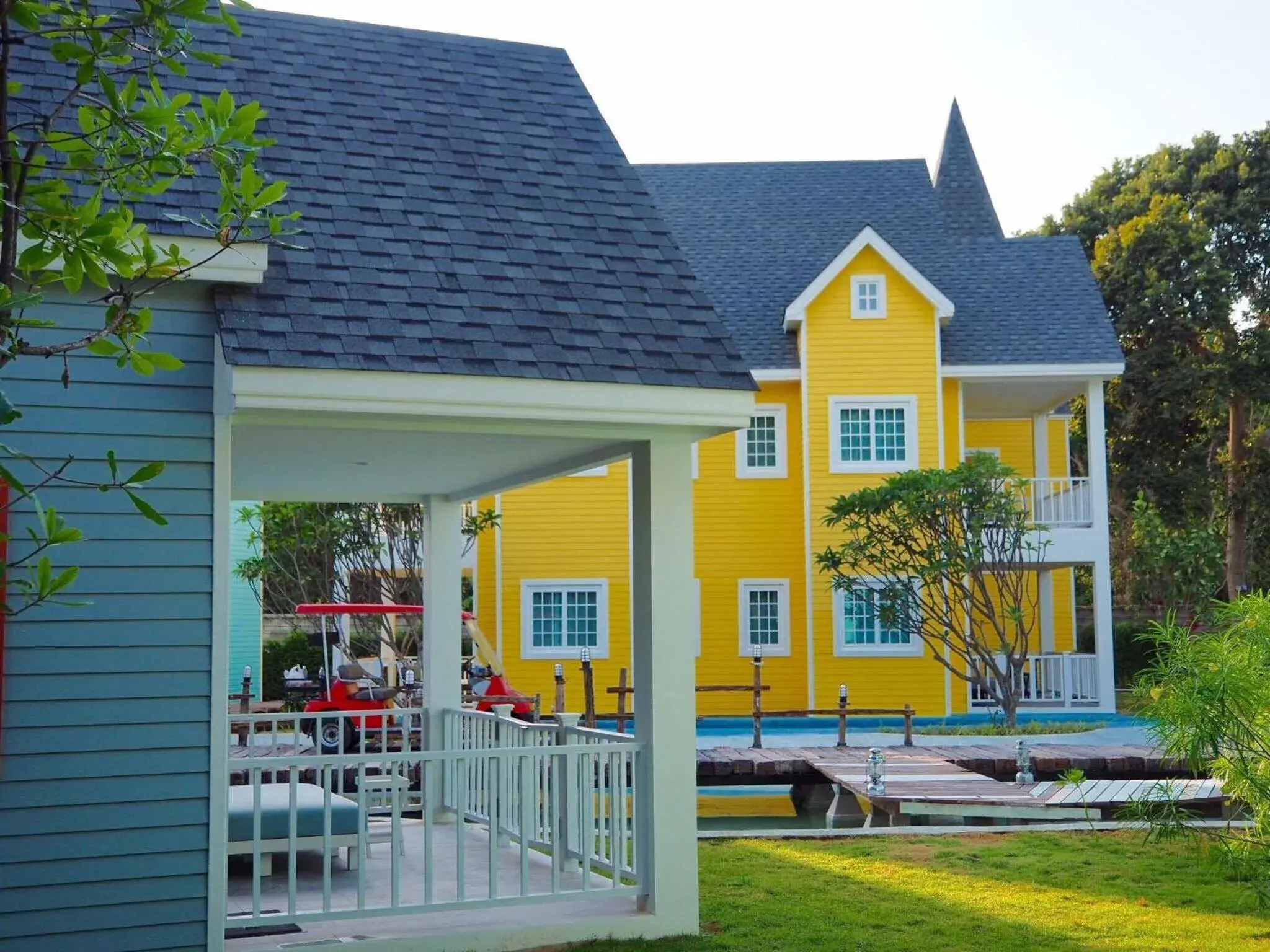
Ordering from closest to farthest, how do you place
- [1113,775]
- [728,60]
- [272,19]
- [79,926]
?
1. [79,926]
2. [272,19]
3. [1113,775]
4. [728,60]

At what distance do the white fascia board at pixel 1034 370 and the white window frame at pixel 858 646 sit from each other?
4.28m

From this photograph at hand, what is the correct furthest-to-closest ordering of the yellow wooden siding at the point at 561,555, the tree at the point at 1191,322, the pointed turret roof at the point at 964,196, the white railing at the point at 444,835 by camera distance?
1. the tree at the point at 1191,322
2. the pointed turret roof at the point at 964,196
3. the yellow wooden siding at the point at 561,555
4. the white railing at the point at 444,835

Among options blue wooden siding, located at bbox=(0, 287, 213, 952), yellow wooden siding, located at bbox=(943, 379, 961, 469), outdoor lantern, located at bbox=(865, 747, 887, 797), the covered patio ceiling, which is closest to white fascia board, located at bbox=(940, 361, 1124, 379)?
yellow wooden siding, located at bbox=(943, 379, 961, 469)

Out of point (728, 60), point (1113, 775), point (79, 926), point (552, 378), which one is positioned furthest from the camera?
point (728, 60)

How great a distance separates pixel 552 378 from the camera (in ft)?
21.8

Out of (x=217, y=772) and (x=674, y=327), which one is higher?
(x=674, y=327)

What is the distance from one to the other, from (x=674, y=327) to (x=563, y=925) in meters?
3.09

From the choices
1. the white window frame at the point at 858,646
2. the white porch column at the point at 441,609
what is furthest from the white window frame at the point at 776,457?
the white porch column at the point at 441,609

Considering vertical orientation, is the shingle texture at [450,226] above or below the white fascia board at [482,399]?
above

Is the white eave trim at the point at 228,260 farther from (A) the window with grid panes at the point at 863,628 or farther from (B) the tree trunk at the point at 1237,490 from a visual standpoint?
(B) the tree trunk at the point at 1237,490

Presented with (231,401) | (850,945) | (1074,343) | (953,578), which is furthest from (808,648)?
(231,401)

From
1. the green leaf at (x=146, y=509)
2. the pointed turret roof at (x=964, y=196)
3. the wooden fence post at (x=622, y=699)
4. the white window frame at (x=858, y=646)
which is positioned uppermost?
the pointed turret roof at (x=964, y=196)

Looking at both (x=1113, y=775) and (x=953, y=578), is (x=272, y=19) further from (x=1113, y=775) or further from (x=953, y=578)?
(x=953, y=578)

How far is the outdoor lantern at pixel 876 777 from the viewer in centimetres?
1243
